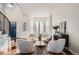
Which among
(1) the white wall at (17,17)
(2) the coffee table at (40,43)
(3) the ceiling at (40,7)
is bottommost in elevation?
(2) the coffee table at (40,43)

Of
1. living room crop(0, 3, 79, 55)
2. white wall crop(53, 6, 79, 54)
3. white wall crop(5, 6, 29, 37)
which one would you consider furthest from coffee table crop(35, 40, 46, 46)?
white wall crop(53, 6, 79, 54)

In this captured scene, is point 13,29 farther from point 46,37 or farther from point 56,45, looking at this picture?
point 56,45

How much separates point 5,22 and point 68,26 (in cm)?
113

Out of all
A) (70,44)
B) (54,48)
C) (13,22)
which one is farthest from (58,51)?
(13,22)

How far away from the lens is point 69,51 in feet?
6.66

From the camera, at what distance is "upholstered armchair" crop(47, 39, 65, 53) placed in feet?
6.65

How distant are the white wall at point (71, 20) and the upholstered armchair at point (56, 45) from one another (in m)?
0.16

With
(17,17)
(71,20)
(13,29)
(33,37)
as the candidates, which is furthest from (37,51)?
(71,20)

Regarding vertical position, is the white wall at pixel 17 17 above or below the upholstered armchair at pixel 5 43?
above

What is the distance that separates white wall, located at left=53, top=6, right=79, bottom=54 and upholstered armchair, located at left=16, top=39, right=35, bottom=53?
0.58m

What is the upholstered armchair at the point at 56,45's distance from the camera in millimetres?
2028

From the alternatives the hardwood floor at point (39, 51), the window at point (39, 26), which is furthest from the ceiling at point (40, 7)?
the hardwood floor at point (39, 51)

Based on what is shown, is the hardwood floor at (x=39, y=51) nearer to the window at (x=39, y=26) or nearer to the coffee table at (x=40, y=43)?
the coffee table at (x=40, y=43)
